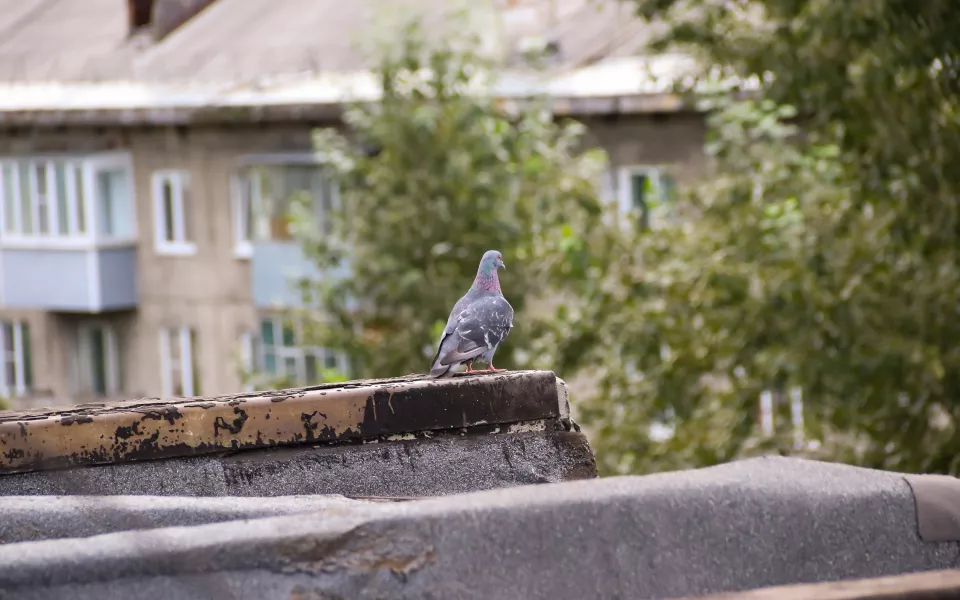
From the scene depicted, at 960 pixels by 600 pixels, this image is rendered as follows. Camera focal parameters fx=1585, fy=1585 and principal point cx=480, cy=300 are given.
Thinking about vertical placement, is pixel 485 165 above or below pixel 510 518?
above

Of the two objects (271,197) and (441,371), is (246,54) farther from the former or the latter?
(441,371)

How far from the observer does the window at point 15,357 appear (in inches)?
1080

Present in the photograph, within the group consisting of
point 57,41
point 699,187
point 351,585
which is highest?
point 57,41

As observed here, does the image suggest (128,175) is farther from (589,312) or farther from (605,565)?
(605,565)

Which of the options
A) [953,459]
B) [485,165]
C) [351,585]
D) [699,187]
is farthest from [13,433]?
[485,165]

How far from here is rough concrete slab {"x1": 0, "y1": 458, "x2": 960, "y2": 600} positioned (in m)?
2.40

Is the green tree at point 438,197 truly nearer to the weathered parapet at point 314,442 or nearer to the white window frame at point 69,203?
the weathered parapet at point 314,442


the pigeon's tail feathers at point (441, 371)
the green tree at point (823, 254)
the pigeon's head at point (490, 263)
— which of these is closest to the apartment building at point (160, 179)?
the green tree at point (823, 254)

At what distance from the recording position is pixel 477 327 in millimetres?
4148

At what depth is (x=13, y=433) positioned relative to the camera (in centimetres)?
333

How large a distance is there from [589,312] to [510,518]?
419 inches

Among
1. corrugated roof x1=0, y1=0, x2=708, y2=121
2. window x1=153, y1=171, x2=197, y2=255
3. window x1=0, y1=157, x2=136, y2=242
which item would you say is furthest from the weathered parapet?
window x1=0, y1=157, x2=136, y2=242

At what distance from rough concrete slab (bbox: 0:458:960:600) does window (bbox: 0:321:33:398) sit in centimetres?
2565

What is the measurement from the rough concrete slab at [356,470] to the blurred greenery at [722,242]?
448 centimetres
